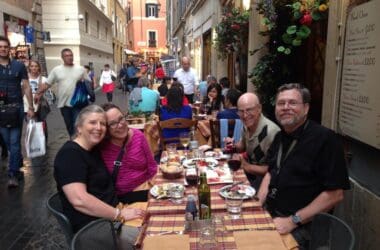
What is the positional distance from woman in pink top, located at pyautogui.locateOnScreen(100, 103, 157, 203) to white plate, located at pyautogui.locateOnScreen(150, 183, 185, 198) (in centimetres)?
56

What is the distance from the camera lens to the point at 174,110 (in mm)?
5391

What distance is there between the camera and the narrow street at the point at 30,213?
13.0ft

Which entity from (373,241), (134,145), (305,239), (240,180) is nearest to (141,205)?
(134,145)

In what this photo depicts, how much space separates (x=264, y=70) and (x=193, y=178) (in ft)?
11.1

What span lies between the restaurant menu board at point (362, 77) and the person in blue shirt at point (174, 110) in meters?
2.19

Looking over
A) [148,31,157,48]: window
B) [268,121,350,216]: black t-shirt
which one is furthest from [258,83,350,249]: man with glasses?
[148,31,157,48]: window

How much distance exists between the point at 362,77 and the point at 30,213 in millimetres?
3874

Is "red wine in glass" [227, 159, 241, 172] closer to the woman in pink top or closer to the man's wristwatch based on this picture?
the man's wristwatch

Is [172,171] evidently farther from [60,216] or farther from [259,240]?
[259,240]

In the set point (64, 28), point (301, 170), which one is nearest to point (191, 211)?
point (301, 170)

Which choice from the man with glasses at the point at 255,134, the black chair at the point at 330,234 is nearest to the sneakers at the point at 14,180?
the man with glasses at the point at 255,134

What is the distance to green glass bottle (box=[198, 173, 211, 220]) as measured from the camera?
2.25 metres

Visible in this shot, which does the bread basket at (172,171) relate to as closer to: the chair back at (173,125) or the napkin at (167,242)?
the napkin at (167,242)

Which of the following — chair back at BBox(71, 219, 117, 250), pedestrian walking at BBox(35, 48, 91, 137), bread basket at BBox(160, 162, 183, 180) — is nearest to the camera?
chair back at BBox(71, 219, 117, 250)
